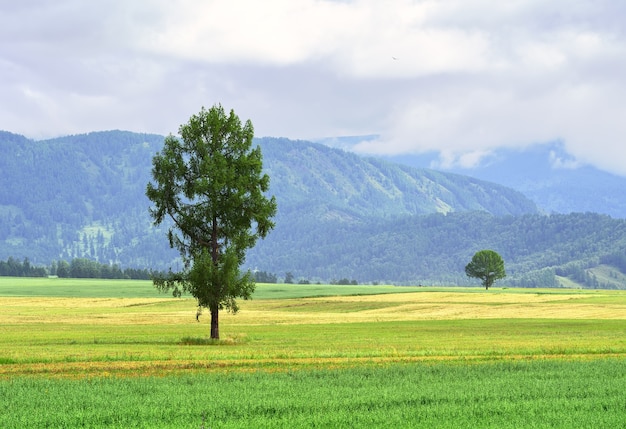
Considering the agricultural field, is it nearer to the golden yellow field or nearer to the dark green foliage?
the golden yellow field

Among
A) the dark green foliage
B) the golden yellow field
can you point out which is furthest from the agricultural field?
the dark green foliage

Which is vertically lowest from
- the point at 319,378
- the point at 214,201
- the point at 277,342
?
the point at 277,342

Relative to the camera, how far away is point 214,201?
5966 cm

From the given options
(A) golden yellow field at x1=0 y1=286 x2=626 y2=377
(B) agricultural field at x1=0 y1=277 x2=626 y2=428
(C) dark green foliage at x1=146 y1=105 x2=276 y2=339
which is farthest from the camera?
(C) dark green foliage at x1=146 y1=105 x2=276 y2=339

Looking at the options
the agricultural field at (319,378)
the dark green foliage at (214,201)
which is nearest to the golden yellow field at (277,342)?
the agricultural field at (319,378)

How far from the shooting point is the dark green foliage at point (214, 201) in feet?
194

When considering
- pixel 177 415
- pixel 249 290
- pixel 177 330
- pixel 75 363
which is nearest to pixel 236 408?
pixel 177 415

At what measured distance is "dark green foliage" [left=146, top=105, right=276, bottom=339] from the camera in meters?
59.1

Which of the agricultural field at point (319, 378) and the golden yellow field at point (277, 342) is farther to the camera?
the golden yellow field at point (277, 342)

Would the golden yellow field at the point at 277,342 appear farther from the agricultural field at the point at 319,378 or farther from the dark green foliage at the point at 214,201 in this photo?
the dark green foliage at the point at 214,201

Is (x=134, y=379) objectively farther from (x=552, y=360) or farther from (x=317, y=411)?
(x=552, y=360)

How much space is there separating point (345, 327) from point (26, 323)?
1307 inches

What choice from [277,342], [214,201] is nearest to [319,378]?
[277,342]

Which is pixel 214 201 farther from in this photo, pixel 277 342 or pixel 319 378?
pixel 319 378
